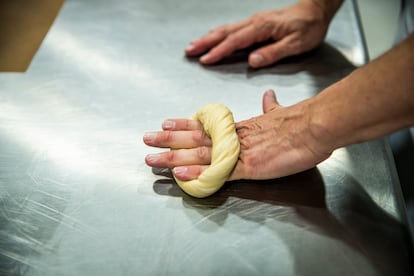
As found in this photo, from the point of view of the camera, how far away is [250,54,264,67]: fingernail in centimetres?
130

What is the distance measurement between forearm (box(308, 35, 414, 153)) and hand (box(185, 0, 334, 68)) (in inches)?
19.2

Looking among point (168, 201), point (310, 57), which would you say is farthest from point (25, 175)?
point (310, 57)

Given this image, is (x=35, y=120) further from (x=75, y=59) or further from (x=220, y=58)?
(x=220, y=58)

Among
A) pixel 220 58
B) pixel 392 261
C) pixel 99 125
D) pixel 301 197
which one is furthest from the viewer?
pixel 220 58

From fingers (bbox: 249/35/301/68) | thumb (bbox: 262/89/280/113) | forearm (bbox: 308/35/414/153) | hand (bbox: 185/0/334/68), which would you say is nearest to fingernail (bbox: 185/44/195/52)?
hand (bbox: 185/0/334/68)

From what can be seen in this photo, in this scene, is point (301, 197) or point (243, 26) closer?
point (301, 197)

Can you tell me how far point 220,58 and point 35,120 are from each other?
0.68 m

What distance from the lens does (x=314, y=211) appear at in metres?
0.92

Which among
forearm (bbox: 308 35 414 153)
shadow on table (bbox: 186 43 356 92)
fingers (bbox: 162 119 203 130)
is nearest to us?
forearm (bbox: 308 35 414 153)

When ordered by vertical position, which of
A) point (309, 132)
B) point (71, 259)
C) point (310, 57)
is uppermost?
point (309, 132)

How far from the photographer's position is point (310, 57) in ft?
4.49

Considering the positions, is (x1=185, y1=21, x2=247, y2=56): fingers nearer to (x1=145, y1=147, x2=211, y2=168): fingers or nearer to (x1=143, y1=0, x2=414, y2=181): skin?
(x1=143, y1=0, x2=414, y2=181): skin

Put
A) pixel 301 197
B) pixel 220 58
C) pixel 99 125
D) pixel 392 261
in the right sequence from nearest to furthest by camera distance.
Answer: pixel 392 261 → pixel 301 197 → pixel 99 125 → pixel 220 58

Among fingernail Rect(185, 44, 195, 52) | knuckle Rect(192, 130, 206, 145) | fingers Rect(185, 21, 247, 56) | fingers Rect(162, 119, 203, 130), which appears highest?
fingers Rect(185, 21, 247, 56)
